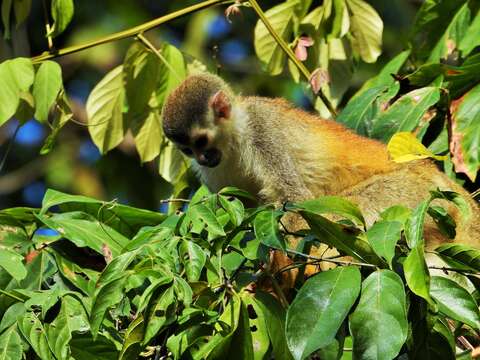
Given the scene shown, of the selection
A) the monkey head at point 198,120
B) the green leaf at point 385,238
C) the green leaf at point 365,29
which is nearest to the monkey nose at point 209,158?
the monkey head at point 198,120

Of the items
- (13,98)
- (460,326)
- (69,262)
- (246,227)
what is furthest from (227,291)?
(13,98)

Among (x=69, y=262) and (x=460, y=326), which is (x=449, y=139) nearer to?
(x=460, y=326)

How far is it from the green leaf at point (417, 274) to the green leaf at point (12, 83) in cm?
220

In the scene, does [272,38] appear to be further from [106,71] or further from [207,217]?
[106,71]

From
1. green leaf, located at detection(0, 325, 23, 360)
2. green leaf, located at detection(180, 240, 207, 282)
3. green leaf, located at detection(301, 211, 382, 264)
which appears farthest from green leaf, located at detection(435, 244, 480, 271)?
green leaf, located at detection(0, 325, 23, 360)

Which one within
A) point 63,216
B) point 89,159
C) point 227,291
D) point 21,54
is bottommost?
point 89,159

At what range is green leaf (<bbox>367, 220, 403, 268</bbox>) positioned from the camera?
255cm

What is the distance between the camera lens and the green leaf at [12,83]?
403 centimetres

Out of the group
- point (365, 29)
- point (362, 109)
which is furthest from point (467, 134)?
point (365, 29)

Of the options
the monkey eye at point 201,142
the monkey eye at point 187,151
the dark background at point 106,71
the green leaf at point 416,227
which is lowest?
the dark background at point 106,71

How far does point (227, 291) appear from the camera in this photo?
2777 millimetres

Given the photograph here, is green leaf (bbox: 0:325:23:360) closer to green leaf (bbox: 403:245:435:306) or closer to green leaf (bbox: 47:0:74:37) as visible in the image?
green leaf (bbox: 403:245:435:306)

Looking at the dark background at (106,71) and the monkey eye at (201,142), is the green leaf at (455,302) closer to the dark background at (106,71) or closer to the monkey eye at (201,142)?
the monkey eye at (201,142)

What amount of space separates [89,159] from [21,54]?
9.17 feet
